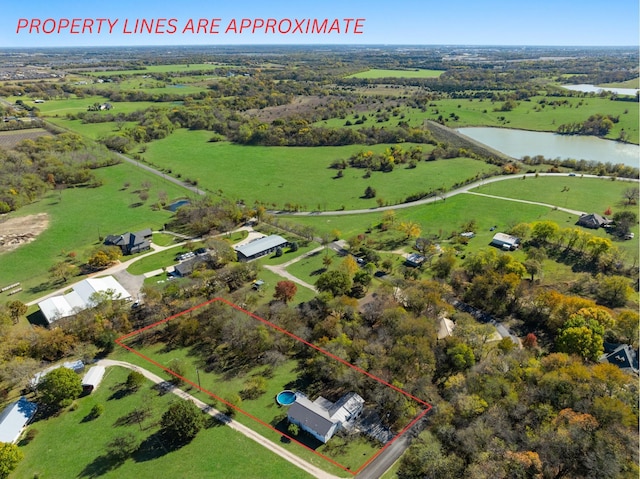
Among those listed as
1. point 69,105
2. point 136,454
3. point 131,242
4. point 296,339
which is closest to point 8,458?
point 136,454

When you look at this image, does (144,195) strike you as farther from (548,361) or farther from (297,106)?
(297,106)

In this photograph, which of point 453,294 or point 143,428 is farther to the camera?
point 453,294

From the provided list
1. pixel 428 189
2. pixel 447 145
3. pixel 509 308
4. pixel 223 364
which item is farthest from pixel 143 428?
pixel 447 145

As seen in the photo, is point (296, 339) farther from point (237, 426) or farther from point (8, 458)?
point (8, 458)

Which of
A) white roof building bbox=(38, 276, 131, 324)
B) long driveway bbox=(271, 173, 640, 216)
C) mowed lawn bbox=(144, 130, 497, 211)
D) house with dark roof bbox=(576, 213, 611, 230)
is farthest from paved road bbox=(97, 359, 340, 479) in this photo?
house with dark roof bbox=(576, 213, 611, 230)

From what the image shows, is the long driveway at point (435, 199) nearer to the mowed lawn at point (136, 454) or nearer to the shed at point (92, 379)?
the shed at point (92, 379)
